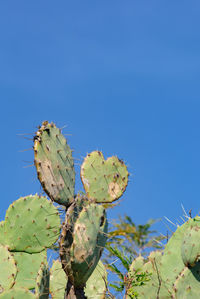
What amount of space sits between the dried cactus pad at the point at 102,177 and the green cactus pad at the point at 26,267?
0.52 meters

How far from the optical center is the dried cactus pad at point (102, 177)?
3.61 m

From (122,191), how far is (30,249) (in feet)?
2.61

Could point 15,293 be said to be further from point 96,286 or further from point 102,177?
point 102,177

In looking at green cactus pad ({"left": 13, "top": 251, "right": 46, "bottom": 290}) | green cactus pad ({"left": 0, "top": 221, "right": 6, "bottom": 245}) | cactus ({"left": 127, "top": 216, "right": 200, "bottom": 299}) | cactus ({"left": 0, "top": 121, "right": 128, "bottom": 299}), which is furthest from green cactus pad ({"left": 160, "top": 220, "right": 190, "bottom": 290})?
green cactus pad ({"left": 0, "top": 221, "right": 6, "bottom": 245})

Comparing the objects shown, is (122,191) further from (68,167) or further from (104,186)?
(68,167)

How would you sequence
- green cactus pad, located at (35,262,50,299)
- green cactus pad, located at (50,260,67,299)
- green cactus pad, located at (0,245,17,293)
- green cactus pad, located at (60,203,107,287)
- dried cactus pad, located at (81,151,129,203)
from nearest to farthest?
green cactus pad, located at (60,203,107,287) < green cactus pad, located at (35,262,50,299) < green cactus pad, located at (0,245,17,293) < green cactus pad, located at (50,260,67,299) < dried cactus pad, located at (81,151,129,203)

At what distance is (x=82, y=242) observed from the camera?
275 centimetres

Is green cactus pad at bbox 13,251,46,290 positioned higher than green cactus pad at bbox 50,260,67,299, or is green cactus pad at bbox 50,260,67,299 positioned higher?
green cactus pad at bbox 13,251,46,290

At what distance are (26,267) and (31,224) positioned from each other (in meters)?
0.30

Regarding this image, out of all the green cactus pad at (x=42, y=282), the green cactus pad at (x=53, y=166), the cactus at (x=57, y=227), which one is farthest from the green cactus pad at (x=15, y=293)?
the green cactus pad at (x=53, y=166)

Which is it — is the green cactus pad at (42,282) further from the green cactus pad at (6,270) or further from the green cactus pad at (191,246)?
the green cactus pad at (191,246)

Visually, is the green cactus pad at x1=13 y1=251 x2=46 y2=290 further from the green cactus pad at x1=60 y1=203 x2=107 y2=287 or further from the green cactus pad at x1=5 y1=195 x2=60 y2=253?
the green cactus pad at x1=60 y1=203 x2=107 y2=287

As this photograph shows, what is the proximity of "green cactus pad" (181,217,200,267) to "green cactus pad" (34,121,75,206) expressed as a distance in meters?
0.72

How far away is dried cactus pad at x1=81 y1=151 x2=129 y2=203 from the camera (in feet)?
11.8
